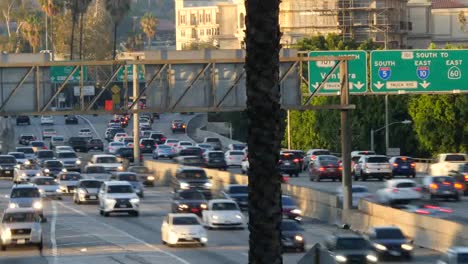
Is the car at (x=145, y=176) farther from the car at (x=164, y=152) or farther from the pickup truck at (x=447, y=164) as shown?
the car at (x=164, y=152)

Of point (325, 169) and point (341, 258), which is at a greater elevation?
point (325, 169)

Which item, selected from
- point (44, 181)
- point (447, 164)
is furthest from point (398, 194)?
point (44, 181)

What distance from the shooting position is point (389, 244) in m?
41.5

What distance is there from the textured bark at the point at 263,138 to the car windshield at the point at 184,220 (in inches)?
1400

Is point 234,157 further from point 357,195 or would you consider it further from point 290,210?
point 290,210

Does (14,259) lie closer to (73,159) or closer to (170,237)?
(170,237)

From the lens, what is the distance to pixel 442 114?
99688 millimetres

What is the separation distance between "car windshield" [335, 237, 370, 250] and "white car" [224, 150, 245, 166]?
53.7m

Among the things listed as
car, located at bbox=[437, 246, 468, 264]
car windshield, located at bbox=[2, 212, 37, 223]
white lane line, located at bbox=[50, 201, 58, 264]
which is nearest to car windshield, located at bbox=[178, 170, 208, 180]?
white lane line, located at bbox=[50, 201, 58, 264]

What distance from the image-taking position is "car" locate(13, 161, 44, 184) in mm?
79062

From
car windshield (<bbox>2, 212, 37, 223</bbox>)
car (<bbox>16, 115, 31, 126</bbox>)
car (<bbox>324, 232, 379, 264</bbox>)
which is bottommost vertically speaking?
car (<bbox>324, 232, 379, 264</bbox>)

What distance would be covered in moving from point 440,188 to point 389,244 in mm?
20885

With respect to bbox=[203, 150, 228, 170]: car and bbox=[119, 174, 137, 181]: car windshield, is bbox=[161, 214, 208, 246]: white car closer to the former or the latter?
bbox=[119, 174, 137, 181]: car windshield

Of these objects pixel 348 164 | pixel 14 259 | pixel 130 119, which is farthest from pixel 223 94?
pixel 130 119
